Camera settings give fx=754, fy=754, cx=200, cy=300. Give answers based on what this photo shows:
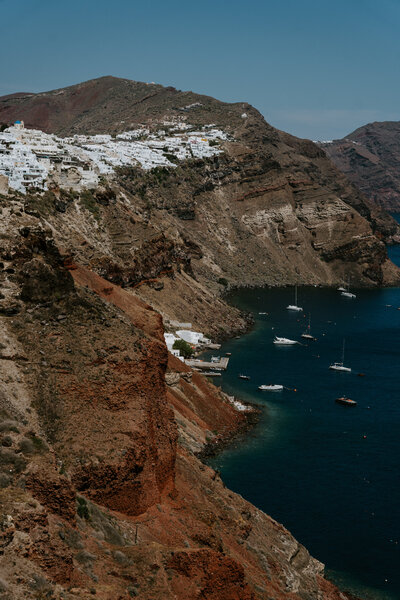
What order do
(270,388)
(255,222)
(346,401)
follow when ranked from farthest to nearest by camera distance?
(255,222) < (270,388) < (346,401)

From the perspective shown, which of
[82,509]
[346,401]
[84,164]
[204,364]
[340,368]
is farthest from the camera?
[84,164]

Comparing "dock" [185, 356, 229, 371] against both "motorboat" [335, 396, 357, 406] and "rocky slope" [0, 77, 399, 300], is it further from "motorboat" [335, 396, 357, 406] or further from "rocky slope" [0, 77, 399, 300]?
"rocky slope" [0, 77, 399, 300]

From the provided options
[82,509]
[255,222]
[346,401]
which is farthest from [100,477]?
[255,222]

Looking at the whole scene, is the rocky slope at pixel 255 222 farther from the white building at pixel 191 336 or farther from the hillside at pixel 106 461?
the hillside at pixel 106 461

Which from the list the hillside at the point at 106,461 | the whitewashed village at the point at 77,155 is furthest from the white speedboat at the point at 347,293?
the hillside at the point at 106,461

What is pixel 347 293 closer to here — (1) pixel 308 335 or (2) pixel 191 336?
(1) pixel 308 335

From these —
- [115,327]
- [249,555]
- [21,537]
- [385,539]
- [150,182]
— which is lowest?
[385,539]

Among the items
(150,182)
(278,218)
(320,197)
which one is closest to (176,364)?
(150,182)

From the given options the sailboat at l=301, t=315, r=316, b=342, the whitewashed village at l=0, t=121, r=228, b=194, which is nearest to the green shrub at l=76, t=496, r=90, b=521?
the whitewashed village at l=0, t=121, r=228, b=194

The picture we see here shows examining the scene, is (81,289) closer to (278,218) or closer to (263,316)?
(263,316)
